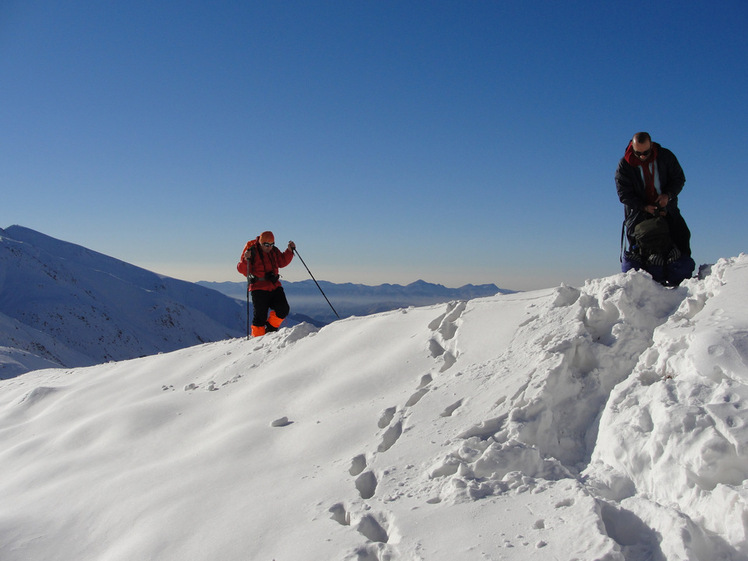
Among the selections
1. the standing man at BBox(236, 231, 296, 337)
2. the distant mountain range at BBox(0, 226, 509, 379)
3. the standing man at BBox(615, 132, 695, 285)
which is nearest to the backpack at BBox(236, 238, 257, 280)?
the standing man at BBox(236, 231, 296, 337)

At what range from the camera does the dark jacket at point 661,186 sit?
5.55 metres

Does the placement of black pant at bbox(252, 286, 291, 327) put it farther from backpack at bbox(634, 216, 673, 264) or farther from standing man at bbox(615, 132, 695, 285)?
backpack at bbox(634, 216, 673, 264)

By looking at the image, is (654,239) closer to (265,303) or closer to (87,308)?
(265,303)

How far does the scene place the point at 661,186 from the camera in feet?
18.5

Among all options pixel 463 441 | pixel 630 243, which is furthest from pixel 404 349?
pixel 630 243

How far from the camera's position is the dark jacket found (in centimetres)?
555

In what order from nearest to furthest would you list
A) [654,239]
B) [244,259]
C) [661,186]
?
[654,239] < [661,186] < [244,259]

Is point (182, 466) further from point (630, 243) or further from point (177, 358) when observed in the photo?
point (630, 243)

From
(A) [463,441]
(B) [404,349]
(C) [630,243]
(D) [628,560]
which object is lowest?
(D) [628,560]

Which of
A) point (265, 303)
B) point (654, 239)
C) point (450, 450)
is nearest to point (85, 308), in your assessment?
point (265, 303)

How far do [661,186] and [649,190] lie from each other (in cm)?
13

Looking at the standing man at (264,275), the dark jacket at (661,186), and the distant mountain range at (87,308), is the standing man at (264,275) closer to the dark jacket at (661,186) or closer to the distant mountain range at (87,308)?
the dark jacket at (661,186)

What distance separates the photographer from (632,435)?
120 inches

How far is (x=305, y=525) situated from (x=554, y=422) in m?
1.83
